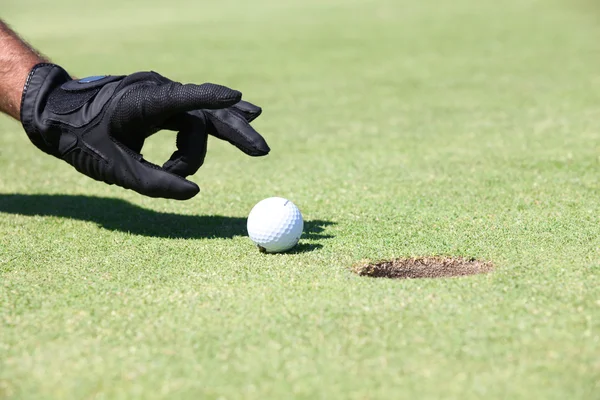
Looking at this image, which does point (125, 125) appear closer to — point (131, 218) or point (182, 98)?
point (182, 98)

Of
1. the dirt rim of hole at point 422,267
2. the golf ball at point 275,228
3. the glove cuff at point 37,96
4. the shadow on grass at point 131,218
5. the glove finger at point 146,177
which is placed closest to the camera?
the dirt rim of hole at point 422,267

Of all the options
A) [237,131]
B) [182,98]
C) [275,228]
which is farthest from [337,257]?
[182,98]

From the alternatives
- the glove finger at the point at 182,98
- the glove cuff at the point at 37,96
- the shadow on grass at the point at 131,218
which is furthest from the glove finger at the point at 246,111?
the glove cuff at the point at 37,96

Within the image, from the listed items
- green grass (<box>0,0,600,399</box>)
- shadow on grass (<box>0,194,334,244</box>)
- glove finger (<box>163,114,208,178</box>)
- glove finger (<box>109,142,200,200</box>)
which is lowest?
shadow on grass (<box>0,194,334,244</box>)

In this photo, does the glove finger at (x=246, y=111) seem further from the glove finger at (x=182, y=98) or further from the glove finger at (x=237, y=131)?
the glove finger at (x=182, y=98)

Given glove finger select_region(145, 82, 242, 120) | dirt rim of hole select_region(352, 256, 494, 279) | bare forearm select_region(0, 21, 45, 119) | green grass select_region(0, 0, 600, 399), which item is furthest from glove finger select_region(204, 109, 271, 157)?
bare forearm select_region(0, 21, 45, 119)

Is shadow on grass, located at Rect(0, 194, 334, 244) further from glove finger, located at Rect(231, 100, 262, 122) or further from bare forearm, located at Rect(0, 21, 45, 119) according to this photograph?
bare forearm, located at Rect(0, 21, 45, 119)
